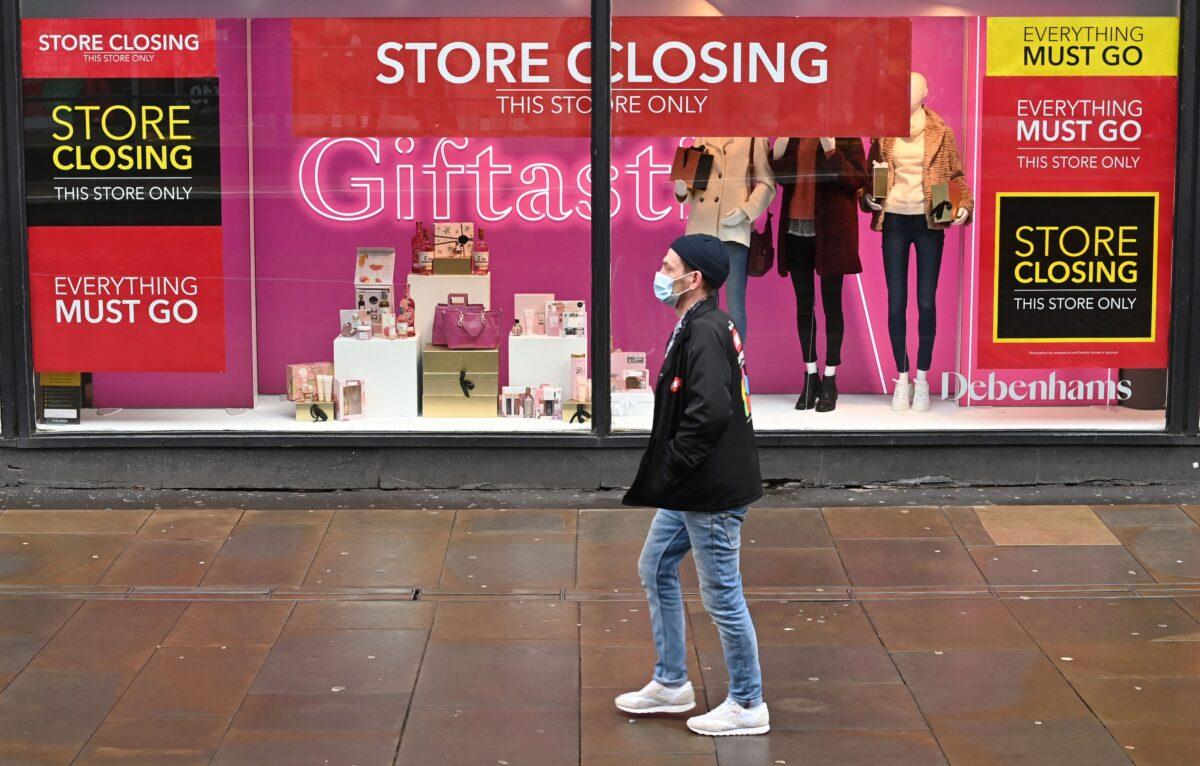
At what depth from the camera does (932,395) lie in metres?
9.77

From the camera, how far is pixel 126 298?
376 inches

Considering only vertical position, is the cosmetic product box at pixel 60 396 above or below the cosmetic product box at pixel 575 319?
below

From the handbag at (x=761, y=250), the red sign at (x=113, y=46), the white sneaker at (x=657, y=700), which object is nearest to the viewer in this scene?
the white sneaker at (x=657, y=700)

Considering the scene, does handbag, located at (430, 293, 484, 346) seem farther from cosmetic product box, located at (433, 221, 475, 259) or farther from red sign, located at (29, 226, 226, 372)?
red sign, located at (29, 226, 226, 372)

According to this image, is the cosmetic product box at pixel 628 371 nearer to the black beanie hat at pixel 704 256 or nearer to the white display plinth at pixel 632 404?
the white display plinth at pixel 632 404

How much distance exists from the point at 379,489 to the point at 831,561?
9.40 ft

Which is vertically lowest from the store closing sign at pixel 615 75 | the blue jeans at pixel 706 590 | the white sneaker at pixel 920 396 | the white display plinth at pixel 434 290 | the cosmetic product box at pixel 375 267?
the blue jeans at pixel 706 590

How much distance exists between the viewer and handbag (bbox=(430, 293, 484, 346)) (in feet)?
32.3

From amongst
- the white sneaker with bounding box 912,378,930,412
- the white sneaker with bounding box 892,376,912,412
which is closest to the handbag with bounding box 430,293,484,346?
the white sneaker with bounding box 892,376,912,412

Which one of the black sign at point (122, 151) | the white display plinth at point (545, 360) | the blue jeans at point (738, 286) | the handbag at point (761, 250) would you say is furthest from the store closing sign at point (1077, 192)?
the black sign at point (122, 151)

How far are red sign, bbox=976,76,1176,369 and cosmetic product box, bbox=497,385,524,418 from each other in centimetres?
285

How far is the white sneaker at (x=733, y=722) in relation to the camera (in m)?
5.90

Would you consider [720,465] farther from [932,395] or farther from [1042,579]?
[932,395]

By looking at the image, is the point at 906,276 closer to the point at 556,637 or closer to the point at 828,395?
the point at 828,395
